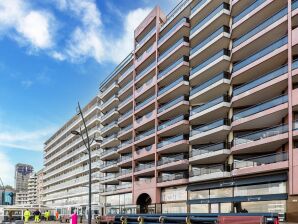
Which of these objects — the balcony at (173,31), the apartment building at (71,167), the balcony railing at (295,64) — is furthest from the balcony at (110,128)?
the balcony railing at (295,64)

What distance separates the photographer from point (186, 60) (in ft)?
A: 195

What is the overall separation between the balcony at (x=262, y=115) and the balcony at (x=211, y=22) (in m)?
11.5

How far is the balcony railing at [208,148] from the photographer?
49.8 meters

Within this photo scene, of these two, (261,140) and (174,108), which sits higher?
(174,108)

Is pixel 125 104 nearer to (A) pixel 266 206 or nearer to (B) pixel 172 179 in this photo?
(B) pixel 172 179

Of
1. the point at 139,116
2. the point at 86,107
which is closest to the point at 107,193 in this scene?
the point at 139,116

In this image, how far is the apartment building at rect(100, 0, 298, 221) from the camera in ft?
136

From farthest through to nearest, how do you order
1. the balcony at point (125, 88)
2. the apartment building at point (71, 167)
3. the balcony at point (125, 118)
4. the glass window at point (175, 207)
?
the apartment building at point (71, 167), the balcony at point (125, 88), the balcony at point (125, 118), the glass window at point (175, 207)

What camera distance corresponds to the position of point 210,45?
5328cm

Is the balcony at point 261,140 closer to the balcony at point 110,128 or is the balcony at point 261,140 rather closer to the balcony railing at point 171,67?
the balcony railing at point 171,67

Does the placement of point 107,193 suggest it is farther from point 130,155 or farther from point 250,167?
point 250,167

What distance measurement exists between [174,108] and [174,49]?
7.87 metres

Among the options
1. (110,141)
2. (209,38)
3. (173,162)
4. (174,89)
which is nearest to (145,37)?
(174,89)

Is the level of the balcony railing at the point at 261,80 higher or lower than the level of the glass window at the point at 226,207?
higher
